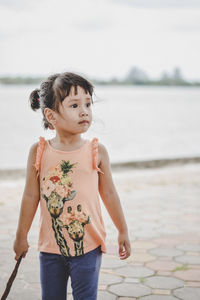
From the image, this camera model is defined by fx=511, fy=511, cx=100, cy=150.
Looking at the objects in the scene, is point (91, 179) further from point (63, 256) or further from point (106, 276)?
point (106, 276)

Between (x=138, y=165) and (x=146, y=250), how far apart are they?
635 cm

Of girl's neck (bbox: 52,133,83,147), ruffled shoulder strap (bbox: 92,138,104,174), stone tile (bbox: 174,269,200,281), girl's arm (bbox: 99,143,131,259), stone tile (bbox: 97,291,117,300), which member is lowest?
stone tile (bbox: 174,269,200,281)

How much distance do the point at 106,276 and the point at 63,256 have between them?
1.33 meters

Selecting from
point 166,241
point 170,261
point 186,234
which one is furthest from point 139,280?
point 186,234

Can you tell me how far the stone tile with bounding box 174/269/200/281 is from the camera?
136 inches

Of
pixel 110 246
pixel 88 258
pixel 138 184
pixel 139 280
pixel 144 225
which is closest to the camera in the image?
pixel 88 258

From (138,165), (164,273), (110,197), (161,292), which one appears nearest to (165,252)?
(164,273)

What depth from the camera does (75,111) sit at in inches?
88.2

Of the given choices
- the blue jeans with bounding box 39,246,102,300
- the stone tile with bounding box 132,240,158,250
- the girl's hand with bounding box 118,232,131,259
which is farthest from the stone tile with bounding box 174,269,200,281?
the blue jeans with bounding box 39,246,102,300

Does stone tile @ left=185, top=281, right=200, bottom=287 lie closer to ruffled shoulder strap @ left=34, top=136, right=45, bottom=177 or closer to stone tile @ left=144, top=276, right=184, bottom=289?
stone tile @ left=144, top=276, right=184, bottom=289

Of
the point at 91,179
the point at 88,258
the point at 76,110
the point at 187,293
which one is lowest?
the point at 187,293

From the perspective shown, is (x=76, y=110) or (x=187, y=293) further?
(x=187, y=293)

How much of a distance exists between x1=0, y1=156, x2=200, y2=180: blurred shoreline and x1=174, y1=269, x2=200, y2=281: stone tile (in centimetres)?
564

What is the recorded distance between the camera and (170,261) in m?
3.85
